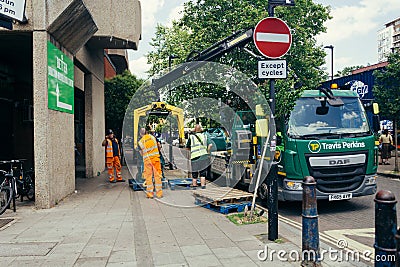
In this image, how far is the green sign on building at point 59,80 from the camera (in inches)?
370

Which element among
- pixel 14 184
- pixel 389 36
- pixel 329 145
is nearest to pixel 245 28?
pixel 329 145

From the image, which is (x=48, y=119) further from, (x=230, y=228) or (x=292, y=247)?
(x=292, y=247)

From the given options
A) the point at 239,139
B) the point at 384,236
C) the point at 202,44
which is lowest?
the point at 384,236

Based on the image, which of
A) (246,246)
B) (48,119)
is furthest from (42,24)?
(246,246)

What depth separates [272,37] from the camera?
21.4 ft

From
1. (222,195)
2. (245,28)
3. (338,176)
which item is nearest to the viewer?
(338,176)

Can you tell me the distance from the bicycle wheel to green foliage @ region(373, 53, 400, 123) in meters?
12.6

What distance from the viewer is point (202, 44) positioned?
56.1 ft

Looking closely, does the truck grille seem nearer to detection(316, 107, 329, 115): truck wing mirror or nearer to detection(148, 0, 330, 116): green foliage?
detection(316, 107, 329, 115): truck wing mirror

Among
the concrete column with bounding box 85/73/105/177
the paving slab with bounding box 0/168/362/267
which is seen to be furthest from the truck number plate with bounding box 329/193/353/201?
the concrete column with bounding box 85/73/105/177

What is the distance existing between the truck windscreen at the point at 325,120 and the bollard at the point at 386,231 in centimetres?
458

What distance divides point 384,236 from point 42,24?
8.01m

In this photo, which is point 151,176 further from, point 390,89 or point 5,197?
point 390,89

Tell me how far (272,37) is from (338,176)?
3630mm
